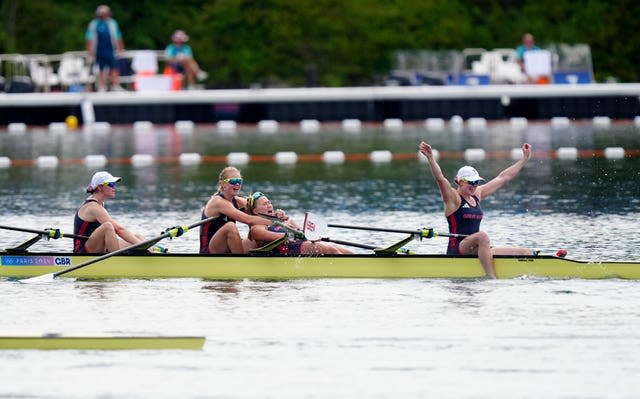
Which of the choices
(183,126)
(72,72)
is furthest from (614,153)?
(72,72)

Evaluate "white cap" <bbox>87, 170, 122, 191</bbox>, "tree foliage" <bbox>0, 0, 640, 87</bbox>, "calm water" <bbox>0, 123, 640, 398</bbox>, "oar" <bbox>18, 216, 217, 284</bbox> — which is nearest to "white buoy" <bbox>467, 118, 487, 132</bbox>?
"tree foliage" <bbox>0, 0, 640, 87</bbox>

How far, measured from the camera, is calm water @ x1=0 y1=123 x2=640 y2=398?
42.7 ft

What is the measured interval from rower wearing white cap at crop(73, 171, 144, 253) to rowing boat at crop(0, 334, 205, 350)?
11.2 ft

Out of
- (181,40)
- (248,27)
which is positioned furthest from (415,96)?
(248,27)

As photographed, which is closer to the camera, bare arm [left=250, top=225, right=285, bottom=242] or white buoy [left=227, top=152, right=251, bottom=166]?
bare arm [left=250, top=225, right=285, bottom=242]

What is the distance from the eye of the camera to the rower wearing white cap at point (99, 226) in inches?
702

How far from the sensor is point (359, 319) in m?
15.7

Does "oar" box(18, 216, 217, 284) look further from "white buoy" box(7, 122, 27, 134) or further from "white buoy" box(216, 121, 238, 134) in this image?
"white buoy" box(7, 122, 27, 134)

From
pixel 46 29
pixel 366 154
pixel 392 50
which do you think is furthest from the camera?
pixel 46 29

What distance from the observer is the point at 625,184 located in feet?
90.6

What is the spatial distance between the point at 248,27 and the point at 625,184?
22.9 meters

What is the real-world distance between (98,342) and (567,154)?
19.9 m

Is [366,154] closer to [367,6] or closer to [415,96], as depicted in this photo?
[415,96]

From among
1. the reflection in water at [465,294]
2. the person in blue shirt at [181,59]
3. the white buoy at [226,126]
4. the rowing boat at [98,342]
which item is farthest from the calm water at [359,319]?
the person in blue shirt at [181,59]
